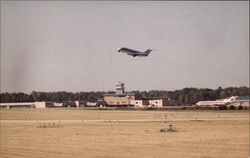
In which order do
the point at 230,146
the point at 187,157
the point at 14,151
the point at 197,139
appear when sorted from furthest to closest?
the point at 197,139
the point at 230,146
the point at 14,151
the point at 187,157

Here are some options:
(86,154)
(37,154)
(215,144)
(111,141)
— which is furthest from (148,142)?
(37,154)

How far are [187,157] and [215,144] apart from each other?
33.2 feet

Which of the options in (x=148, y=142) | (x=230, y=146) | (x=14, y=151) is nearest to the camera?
(x=14, y=151)

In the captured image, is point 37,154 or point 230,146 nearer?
point 37,154

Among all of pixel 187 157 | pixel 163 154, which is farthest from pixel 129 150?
pixel 187 157

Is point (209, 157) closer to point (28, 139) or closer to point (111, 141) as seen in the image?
point (111, 141)

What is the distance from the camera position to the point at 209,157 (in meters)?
33.5

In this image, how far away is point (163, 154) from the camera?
115 ft

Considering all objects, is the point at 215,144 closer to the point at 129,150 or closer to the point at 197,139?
the point at 197,139

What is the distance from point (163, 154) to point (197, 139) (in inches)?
520

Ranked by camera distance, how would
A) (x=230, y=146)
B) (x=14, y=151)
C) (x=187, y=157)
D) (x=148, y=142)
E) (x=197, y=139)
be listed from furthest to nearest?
(x=197, y=139)
(x=148, y=142)
(x=230, y=146)
(x=14, y=151)
(x=187, y=157)

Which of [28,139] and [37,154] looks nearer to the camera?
[37,154]

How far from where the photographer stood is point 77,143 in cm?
4275

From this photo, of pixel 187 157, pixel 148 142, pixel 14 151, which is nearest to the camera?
pixel 187 157
